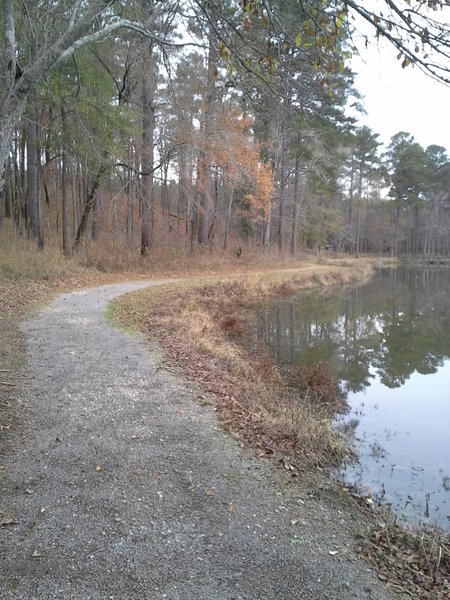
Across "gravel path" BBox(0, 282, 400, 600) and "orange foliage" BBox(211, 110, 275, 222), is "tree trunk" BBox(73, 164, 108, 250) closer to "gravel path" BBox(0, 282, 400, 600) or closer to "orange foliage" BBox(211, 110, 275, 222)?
"orange foliage" BBox(211, 110, 275, 222)

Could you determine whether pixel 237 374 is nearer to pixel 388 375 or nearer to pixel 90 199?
pixel 388 375

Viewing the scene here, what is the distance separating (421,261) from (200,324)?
49593 mm

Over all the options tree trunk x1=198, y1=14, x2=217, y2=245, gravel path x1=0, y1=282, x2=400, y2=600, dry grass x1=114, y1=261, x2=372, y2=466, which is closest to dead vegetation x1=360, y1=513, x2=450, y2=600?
gravel path x1=0, y1=282, x2=400, y2=600

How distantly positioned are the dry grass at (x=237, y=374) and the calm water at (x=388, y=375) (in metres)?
0.51

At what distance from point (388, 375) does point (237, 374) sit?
3.96m

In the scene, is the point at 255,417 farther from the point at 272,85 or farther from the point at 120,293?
the point at 120,293

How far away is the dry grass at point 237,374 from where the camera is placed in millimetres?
4699

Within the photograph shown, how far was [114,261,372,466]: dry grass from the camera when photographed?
185 inches

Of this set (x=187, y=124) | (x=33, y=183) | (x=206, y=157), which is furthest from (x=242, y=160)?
(x=187, y=124)

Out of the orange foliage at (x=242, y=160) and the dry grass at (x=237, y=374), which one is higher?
the orange foliage at (x=242, y=160)

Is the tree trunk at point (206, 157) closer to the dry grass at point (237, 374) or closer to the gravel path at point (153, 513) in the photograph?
the dry grass at point (237, 374)

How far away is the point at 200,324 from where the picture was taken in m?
9.99

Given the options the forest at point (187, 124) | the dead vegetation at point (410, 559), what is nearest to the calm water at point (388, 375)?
the dead vegetation at point (410, 559)

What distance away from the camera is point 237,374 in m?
7.04
